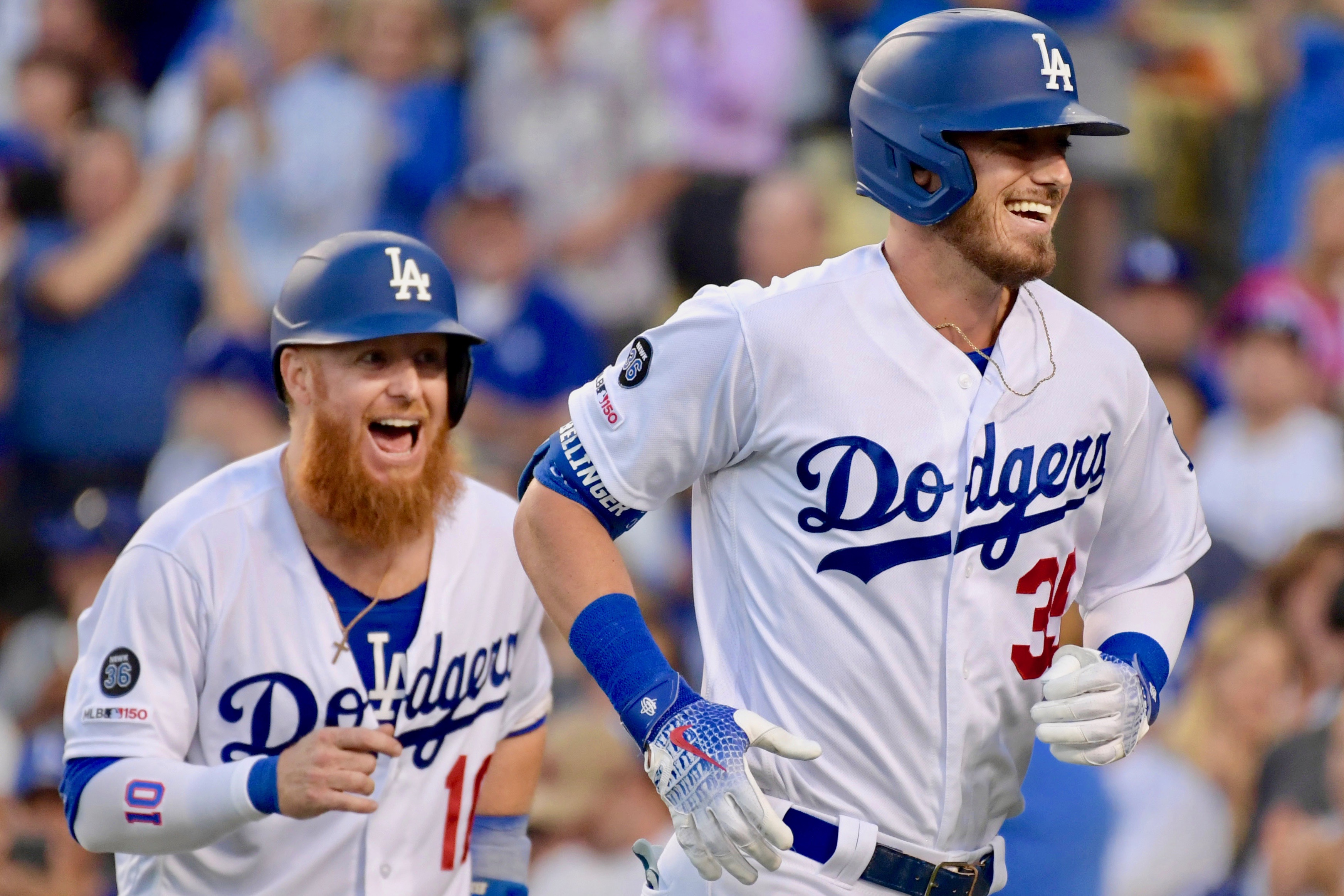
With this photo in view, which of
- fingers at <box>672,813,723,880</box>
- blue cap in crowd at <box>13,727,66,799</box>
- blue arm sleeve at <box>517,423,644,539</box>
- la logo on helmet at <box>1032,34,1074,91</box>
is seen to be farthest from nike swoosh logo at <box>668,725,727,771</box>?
blue cap in crowd at <box>13,727,66,799</box>

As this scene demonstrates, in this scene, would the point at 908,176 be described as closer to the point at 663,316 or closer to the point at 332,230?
the point at 663,316

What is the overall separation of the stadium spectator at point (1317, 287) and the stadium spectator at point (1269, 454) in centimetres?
9

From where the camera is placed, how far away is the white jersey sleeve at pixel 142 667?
338cm

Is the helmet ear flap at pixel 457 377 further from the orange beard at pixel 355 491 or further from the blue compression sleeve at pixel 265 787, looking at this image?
the blue compression sleeve at pixel 265 787

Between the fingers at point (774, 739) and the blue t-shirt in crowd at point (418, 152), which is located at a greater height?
the blue t-shirt in crowd at point (418, 152)

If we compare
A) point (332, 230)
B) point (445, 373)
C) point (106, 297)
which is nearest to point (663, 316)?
point (332, 230)

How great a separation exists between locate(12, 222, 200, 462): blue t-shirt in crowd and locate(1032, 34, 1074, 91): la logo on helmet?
563 cm

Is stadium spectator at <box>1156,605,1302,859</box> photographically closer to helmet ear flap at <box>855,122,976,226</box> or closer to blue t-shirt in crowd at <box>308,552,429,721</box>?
blue t-shirt in crowd at <box>308,552,429,721</box>

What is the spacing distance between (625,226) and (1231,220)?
277cm

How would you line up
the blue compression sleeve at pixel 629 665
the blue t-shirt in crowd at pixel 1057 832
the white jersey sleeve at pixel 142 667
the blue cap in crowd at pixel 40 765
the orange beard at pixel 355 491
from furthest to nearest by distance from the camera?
the blue cap in crowd at pixel 40 765
the blue t-shirt in crowd at pixel 1057 832
the orange beard at pixel 355 491
the white jersey sleeve at pixel 142 667
the blue compression sleeve at pixel 629 665

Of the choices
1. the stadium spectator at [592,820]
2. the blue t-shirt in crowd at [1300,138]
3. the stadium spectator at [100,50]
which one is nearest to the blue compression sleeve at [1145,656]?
the stadium spectator at [592,820]

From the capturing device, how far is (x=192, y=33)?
834cm

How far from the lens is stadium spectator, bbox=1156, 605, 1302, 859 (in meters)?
5.71

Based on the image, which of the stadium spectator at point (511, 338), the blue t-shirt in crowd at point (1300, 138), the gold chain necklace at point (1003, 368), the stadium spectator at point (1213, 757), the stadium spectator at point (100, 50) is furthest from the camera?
the stadium spectator at point (100, 50)
